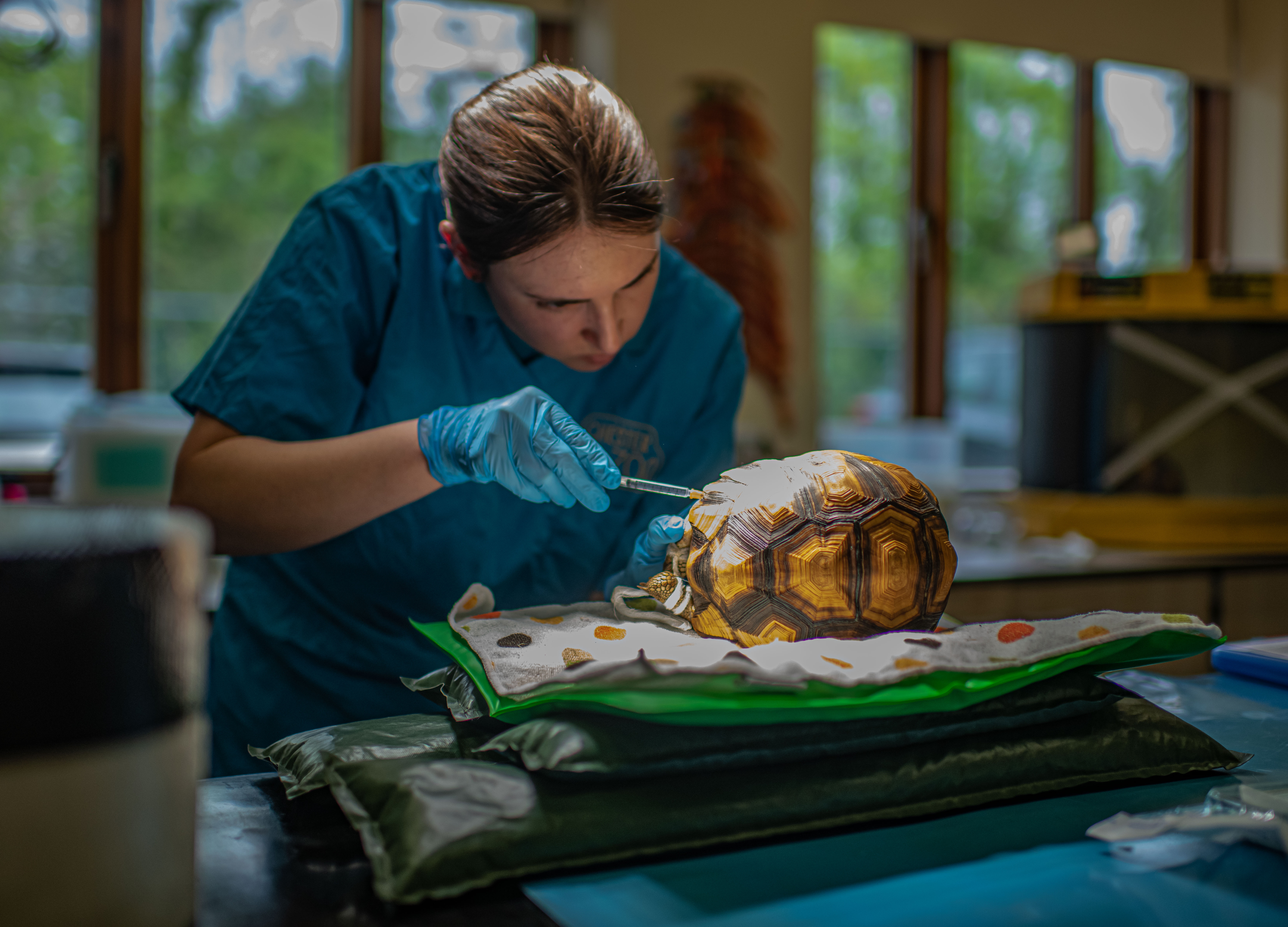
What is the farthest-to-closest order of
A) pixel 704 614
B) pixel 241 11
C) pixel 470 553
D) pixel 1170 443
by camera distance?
pixel 241 11 → pixel 1170 443 → pixel 470 553 → pixel 704 614

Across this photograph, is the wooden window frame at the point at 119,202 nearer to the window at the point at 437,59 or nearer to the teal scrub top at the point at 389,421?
the window at the point at 437,59

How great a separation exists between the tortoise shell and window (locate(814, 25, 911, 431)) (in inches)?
108

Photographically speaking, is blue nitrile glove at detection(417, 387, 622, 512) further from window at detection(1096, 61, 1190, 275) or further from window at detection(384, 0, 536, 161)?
window at detection(1096, 61, 1190, 275)

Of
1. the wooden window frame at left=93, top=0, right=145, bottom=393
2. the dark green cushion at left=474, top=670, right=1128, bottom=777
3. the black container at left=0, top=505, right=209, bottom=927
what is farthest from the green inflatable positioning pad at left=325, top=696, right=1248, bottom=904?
the wooden window frame at left=93, top=0, right=145, bottom=393

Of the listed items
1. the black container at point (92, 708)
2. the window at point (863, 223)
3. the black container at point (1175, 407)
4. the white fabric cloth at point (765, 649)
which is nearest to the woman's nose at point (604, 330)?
the white fabric cloth at point (765, 649)

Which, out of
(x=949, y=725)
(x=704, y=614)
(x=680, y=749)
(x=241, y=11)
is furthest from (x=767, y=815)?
(x=241, y=11)

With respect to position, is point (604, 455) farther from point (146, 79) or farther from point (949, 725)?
point (146, 79)

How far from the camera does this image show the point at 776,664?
84cm

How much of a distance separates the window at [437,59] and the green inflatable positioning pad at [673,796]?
2.90m

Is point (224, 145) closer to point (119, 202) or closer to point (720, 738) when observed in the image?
point (119, 202)

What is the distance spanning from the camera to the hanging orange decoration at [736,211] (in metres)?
3.26

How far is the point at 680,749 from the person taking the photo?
2.49 ft

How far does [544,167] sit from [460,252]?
0.70 ft

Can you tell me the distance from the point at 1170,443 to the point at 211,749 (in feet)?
8.55
